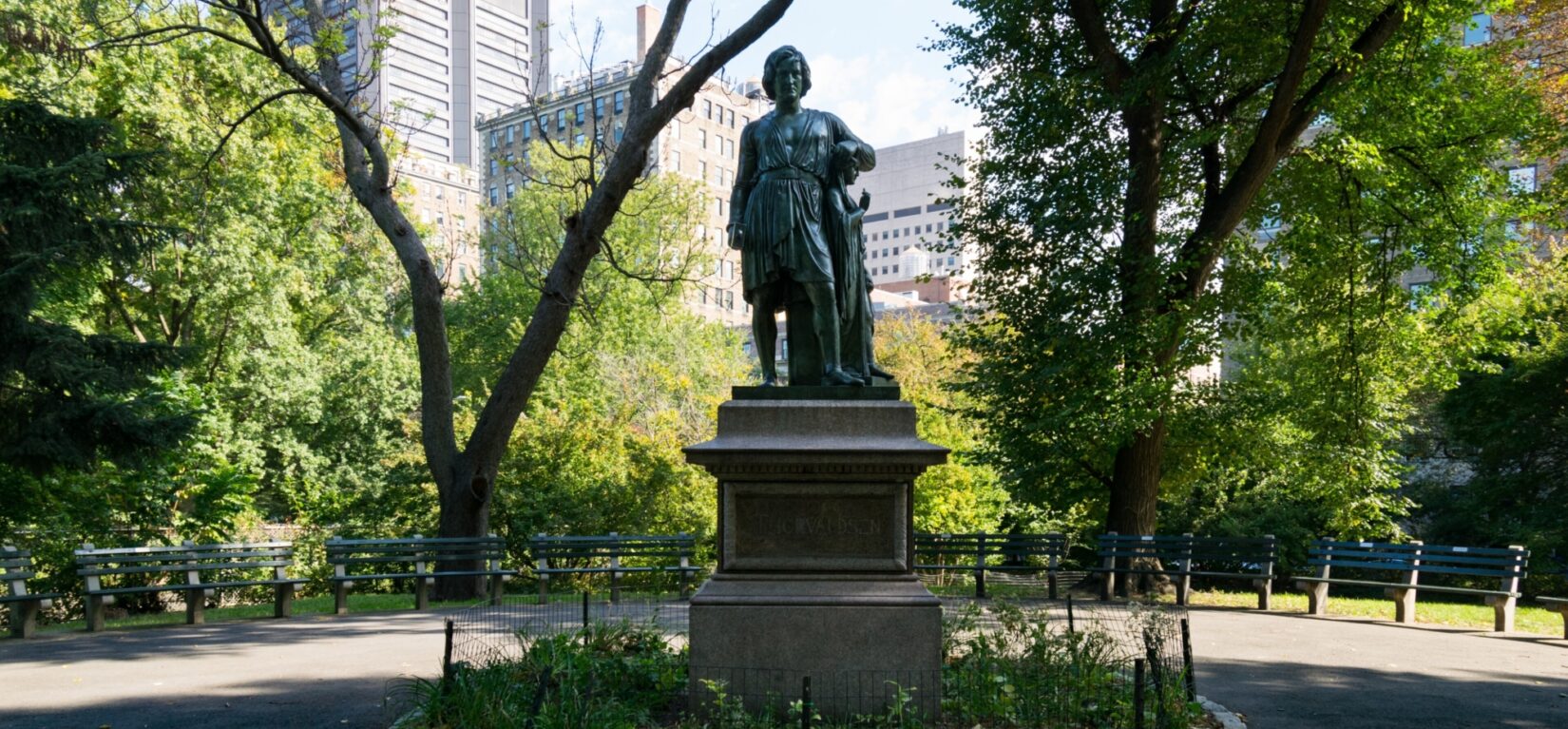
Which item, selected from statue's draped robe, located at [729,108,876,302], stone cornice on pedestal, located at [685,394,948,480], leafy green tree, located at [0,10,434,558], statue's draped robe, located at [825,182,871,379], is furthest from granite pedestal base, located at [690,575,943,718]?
leafy green tree, located at [0,10,434,558]

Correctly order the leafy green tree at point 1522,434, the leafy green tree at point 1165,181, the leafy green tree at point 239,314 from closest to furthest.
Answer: the leafy green tree at point 1165,181 → the leafy green tree at point 239,314 → the leafy green tree at point 1522,434

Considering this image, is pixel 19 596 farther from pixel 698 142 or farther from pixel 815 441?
pixel 698 142

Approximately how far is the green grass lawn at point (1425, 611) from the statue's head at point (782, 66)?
1151cm

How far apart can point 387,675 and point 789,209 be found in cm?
525

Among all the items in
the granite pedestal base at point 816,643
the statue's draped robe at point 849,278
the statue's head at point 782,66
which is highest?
the statue's head at point 782,66

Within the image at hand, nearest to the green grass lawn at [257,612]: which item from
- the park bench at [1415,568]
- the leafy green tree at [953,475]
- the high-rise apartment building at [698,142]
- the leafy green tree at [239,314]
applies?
the leafy green tree at [239,314]

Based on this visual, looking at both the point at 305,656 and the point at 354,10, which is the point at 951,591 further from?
the point at 354,10

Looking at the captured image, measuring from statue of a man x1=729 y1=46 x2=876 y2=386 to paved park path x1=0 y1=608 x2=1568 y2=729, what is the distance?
3.91 meters

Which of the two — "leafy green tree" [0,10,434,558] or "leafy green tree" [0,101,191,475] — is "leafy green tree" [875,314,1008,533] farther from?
"leafy green tree" [0,101,191,475]

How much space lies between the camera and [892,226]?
16712cm

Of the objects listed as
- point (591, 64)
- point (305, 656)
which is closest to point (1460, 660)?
point (305, 656)

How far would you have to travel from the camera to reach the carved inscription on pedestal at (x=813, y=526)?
7555mm

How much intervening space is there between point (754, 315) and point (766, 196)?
36.8 inches

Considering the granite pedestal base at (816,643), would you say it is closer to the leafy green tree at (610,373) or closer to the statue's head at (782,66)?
the statue's head at (782,66)
